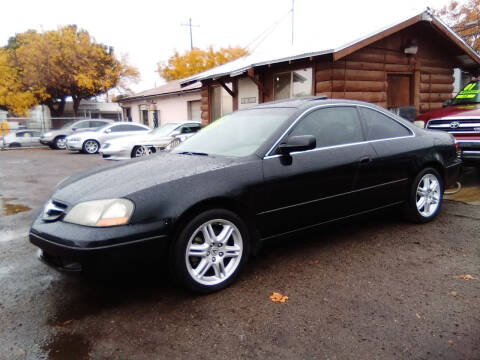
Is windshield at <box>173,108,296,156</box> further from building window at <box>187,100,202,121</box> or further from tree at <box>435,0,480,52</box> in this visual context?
tree at <box>435,0,480,52</box>

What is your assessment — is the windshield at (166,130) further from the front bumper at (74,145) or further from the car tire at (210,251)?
the car tire at (210,251)

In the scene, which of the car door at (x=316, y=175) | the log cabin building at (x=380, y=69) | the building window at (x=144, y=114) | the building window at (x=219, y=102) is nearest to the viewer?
the car door at (x=316, y=175)

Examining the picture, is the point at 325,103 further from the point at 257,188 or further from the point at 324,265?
the point at 324,265

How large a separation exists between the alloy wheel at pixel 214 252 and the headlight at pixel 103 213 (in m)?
0.53

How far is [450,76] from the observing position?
37.1ft

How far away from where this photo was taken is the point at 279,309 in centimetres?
271

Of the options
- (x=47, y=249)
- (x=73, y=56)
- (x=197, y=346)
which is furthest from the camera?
(x=73, y=56)

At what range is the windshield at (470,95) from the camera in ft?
24.4

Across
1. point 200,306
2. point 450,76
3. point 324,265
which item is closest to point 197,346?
point 200,306

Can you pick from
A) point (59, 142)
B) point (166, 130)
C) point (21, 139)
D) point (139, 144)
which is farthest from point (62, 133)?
point (139, 144)

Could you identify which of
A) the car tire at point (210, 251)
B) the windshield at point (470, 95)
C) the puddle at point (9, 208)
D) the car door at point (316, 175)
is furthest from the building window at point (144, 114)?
the car tire at point (210, 251)

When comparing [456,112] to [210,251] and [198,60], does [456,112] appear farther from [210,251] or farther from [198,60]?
[198,60]

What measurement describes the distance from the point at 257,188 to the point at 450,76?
35.5ft

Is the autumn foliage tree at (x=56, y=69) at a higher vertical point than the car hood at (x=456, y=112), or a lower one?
higher
